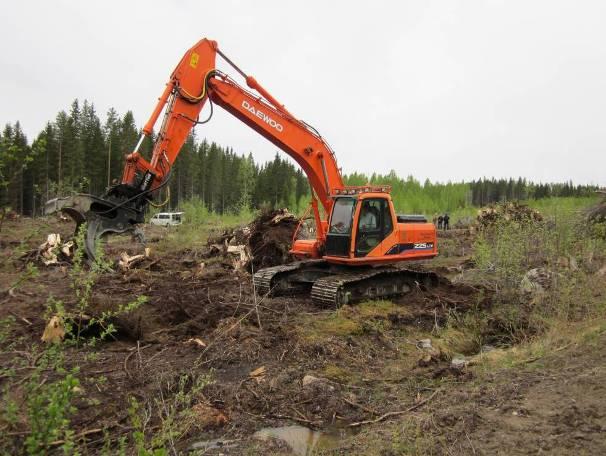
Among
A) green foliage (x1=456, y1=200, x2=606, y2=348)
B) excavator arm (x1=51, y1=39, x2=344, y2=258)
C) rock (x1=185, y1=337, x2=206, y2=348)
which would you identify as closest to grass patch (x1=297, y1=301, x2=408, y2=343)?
green foliage (x1=456, y1=200, x2=606, y2=348)

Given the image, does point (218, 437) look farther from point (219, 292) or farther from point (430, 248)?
point (430, 248)

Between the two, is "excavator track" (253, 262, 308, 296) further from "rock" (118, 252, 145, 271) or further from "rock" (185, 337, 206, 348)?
"rock" (118, 252, 145, 271)

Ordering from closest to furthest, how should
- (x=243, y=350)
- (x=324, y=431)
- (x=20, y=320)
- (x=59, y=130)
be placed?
(x=324, y=431) → (x=243, y=350) → (x=20, y=320) → (x=59, y=130)

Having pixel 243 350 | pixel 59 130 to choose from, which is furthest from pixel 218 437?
pixel 59 130

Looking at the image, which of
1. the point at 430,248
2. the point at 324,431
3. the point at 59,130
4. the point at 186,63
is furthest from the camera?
the point at 59,130

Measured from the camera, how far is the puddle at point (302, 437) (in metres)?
4.45

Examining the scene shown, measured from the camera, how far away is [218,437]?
4.59 metres

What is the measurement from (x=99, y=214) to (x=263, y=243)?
648 cm

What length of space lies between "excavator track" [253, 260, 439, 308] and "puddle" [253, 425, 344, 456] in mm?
4536

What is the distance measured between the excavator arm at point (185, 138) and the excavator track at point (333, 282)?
24.0 inches

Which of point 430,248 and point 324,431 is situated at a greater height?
point 430,248

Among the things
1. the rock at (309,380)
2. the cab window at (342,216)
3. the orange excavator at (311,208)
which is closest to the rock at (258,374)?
the rock at (309,380)

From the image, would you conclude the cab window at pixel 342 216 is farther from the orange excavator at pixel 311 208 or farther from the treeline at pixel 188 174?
the treeline at pixel 188 174

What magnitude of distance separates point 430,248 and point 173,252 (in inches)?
396
